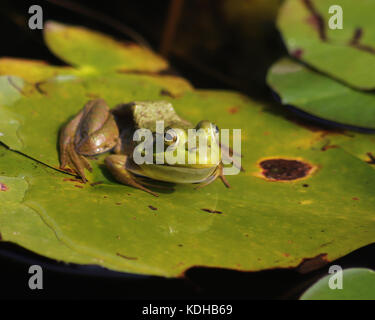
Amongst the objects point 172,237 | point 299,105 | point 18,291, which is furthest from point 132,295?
point 299,105

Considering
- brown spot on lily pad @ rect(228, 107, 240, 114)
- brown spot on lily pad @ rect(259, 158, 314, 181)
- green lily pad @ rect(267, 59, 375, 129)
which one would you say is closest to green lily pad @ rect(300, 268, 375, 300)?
brown spot on lily pad @ rect(259, 158, 314, 181)

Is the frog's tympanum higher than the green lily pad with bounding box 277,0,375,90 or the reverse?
the reverse

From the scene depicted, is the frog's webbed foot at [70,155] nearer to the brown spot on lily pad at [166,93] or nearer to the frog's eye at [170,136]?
the frog's eye at [170,136]

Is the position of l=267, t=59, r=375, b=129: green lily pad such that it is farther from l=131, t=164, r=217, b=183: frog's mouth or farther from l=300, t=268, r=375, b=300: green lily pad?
l=300, t=268, r=375, b=300: green lily pad

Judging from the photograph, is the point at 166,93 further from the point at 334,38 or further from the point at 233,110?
the point at 334,38

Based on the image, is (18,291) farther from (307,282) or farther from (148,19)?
(148,19)

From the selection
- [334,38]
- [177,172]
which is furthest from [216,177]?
[334,38]

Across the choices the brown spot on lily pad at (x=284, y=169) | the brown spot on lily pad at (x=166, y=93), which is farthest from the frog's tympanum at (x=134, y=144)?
the brown spot on lily pad at (x=166, y=93)
